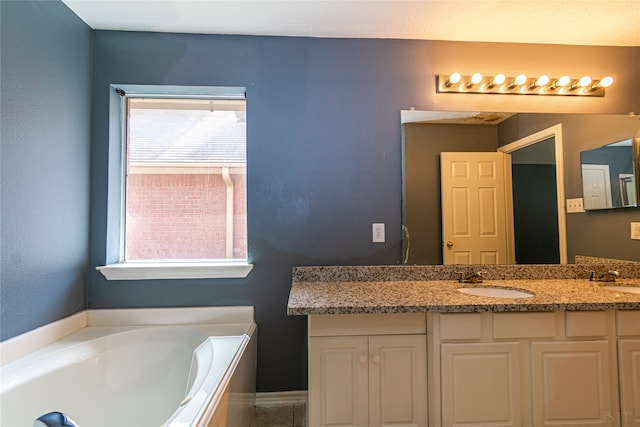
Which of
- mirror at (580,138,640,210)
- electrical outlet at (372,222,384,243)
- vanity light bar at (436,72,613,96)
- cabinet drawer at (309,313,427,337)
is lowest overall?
cabinet drawer at (309,313,427,337)

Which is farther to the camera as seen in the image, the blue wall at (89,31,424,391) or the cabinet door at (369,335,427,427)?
the blue wall at (89,31,424,391)

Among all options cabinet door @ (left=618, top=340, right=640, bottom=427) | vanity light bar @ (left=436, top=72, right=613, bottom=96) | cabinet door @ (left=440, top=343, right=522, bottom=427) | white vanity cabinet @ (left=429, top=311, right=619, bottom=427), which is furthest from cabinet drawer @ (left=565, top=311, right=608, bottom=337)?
vanity light bar @ (left=436, top=72, right=613, bottom=96)

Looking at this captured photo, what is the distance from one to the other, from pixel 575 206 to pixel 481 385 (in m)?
1.29

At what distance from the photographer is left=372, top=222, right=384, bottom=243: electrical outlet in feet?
5.57

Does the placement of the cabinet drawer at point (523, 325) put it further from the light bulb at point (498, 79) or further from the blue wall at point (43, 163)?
the blue wall at point (43, 163)

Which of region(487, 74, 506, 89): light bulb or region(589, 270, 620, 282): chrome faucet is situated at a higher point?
region(487, 74, 506, 89): light bulb

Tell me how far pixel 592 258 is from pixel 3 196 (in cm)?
301

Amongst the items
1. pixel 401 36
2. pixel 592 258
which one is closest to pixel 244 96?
pixel 401 36

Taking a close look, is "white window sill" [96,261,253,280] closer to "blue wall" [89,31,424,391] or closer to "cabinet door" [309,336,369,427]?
"blue wall" [89,31,424,391]

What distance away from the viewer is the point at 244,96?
1.78 meters

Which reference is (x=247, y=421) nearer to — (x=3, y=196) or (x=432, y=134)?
(x=3, y=196)

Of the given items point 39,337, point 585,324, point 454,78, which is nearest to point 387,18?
point 454,78

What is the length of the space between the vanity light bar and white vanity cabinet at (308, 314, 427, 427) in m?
1.43

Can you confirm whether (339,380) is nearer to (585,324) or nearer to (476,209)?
(585,324)
